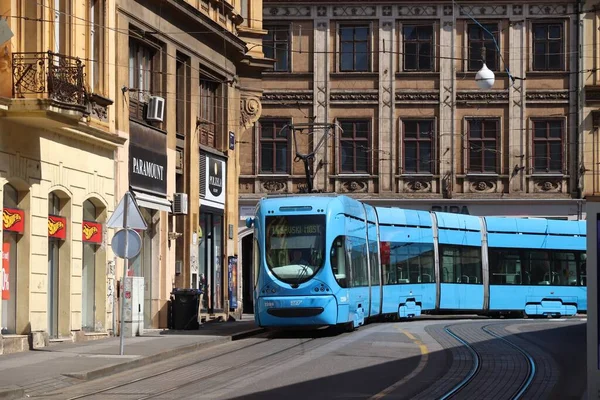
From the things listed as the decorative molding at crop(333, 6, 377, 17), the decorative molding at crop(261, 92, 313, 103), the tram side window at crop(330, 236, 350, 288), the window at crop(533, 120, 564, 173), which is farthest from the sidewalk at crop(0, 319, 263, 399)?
the window at crop(533, 120, 564, 173)

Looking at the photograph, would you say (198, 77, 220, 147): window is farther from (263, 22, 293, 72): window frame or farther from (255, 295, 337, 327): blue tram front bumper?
(263, 22, 293, 72): window frame

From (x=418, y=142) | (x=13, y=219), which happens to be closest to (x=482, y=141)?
(x=418, y=142)

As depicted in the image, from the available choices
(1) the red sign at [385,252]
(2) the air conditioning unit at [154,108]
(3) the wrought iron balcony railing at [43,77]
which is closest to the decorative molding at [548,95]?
(1) the red sign at [385,252]

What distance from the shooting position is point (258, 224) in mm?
27719

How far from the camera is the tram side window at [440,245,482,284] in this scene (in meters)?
37.5

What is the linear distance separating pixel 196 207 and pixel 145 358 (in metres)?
13.4

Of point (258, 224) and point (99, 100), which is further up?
point (99, 100)

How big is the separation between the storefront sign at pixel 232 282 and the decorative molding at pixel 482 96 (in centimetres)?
1572

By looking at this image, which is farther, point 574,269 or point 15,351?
point 574,269

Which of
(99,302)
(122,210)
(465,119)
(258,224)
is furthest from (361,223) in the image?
(465,119)

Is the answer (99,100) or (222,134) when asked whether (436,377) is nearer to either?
(99,100)

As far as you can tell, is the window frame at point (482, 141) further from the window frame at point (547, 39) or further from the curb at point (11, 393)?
the curb at point (11, 393)

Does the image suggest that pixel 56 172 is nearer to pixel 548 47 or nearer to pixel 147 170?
pixel 147 170

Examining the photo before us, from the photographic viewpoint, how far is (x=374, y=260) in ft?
105
